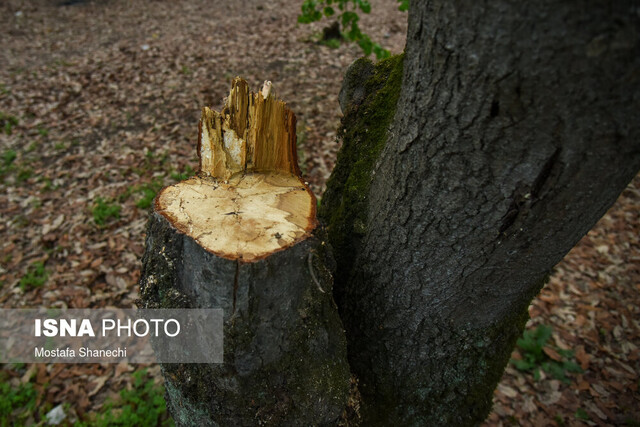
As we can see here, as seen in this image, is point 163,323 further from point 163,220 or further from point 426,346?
point 426,346

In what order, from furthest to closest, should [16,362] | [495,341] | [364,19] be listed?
[364,19], [16,362], [495,341]

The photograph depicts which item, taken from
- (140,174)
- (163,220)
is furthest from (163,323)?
(140,174)

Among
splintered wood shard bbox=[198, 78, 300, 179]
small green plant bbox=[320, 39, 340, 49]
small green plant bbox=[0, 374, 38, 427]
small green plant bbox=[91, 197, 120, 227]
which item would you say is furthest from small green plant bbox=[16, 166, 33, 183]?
small green plant bbox=[320, 39, 340, 49]

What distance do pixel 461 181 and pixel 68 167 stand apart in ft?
17.5

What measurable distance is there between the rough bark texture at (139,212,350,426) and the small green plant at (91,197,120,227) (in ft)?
10.6

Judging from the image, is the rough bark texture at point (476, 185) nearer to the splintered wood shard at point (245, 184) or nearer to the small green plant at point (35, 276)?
the splintered wood shard at point (245, 184)

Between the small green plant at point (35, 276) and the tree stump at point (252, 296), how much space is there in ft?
9.66

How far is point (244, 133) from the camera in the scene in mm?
1696

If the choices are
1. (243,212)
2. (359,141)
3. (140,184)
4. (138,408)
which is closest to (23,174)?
(140,184)

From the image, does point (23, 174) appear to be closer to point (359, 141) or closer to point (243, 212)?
point (243, 212)

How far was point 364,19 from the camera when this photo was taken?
30.1 ft

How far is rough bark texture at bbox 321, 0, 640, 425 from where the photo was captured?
0.83 metres

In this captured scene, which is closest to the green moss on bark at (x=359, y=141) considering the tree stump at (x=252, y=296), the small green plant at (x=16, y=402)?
the tree stump at (x=252, y=296)

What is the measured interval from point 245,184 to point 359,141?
554 mm
